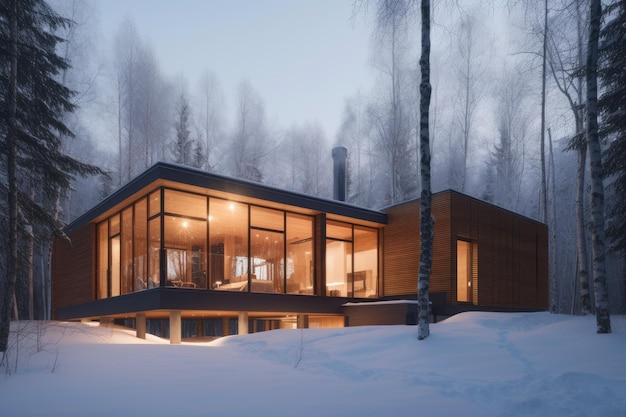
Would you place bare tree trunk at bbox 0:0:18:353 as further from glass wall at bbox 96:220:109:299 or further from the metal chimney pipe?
the metal chimney pipe

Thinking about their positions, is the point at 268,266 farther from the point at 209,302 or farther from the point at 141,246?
the point at 141,246

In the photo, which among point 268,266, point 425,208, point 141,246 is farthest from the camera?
point 141,246

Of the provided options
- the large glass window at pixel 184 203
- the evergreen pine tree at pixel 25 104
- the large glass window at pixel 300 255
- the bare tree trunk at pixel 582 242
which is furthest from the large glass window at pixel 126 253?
the bare tree trunk at pixel 582 242

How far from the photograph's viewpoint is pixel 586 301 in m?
11.1

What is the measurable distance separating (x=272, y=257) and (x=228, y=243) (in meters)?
3.85

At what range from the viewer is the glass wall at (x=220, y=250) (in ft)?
37.1

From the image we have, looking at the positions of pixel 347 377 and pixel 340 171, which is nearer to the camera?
pixel 347 377

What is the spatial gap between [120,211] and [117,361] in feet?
25.9

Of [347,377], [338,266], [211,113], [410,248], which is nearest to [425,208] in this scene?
[347,377]

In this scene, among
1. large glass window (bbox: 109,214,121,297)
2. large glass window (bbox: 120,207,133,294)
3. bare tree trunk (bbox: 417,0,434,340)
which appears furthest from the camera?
large glass window (bbox: 109,214,121,297)

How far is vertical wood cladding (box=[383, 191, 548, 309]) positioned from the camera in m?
13.4

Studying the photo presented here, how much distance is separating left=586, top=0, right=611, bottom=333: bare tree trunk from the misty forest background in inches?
312

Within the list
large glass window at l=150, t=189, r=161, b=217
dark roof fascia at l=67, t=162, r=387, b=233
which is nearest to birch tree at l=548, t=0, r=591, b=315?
dark roof fascia at l=67, t=162, r=387, b=233

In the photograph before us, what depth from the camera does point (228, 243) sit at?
17062 millimetres
